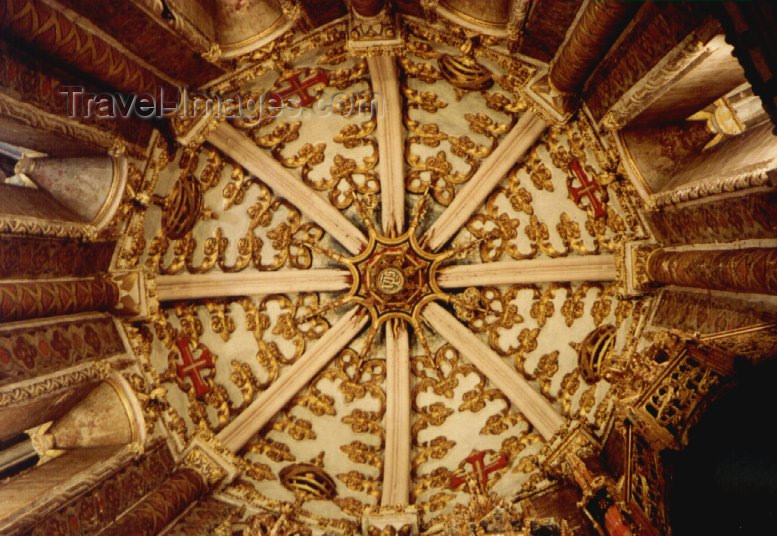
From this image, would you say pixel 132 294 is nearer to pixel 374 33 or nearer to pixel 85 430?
pixel 85 430

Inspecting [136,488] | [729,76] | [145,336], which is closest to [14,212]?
[145,336]

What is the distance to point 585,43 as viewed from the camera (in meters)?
4.91

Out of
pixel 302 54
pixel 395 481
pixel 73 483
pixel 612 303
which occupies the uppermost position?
pixel 302 54

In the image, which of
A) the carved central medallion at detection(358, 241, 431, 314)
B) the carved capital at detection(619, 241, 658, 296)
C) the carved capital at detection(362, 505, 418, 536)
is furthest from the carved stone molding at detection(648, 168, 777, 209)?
the carved capital at detection(362, 505, 418, 536)

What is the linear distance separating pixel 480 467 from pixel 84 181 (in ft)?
21.3

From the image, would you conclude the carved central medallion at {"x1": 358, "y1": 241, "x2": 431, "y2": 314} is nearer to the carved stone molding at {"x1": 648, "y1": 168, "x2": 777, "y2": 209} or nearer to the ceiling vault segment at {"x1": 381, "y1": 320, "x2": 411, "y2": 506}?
the ceiling vault segment at {"x1": 381, "y1": 320, "x2": 411, "y2": 506}

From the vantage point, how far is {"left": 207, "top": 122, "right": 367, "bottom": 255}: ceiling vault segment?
24.7 feet

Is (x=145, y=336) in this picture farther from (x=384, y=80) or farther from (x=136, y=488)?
(x=384, y=80)

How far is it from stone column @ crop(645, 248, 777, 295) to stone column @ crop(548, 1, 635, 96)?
1990 millimetres

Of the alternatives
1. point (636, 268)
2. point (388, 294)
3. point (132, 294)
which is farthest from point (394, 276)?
point (132, 294)

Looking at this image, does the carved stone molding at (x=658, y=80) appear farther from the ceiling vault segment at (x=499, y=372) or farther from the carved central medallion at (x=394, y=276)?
the ceiling vault segment at (x=499, y=372)

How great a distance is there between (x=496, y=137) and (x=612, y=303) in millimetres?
2725

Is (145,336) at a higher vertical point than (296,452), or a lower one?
higher

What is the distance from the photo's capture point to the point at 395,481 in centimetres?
853
